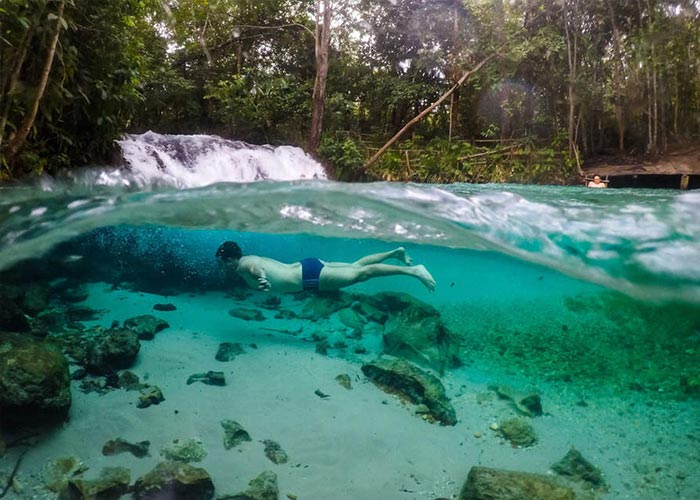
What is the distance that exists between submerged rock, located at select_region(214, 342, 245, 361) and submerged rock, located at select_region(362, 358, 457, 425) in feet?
7.60

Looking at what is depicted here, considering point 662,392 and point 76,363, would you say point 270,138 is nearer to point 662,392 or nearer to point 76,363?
point 76,363

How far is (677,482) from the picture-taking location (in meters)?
6.32

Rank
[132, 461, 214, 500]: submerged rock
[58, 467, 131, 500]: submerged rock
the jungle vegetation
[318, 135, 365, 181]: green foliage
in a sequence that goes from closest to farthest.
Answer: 1. [58, 467, 131, 500]: submerged rock
2. [132, 461, 214, 500]: submerged rock
3. [318, 135, 365, 181]: green foliage
4. the jungle vegetation

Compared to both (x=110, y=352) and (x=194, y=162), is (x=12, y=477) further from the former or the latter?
(x=194, y=162)

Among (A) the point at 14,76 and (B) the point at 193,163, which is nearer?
(A) the point at 14,76

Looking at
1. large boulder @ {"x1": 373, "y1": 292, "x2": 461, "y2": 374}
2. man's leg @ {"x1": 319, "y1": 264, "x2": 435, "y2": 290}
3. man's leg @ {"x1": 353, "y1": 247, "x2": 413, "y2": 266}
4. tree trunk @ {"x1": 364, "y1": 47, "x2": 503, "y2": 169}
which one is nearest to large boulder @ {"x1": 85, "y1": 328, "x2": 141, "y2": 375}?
man's leg @ {"x1": 319, "y1": 264, "x2": 435, "y2": 290}

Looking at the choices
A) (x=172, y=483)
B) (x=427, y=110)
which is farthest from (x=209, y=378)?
(x=427, y=110)

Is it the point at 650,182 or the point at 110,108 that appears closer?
the point at 110,108

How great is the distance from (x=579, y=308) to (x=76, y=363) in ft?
36.6

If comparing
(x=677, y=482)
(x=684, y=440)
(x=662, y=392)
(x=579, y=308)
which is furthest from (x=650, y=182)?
(x=677, y=482)

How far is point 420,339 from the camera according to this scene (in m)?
8.63

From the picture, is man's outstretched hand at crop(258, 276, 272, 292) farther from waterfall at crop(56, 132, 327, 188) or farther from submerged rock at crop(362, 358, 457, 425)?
waterfall at crop(56, 132, 327, 188)

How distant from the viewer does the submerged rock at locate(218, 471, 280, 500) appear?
16.1 ft

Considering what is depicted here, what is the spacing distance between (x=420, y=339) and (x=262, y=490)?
4.28m
